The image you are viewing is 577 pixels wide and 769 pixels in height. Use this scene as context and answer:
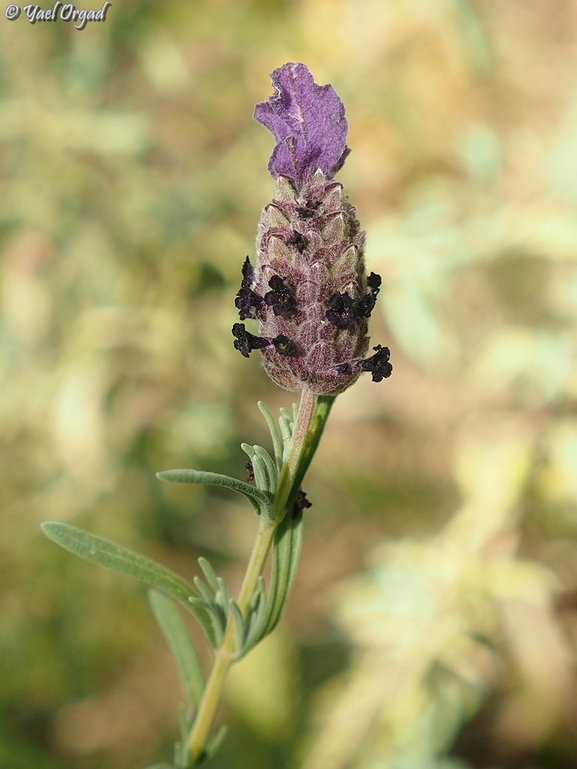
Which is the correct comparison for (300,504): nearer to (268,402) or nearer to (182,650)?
(182,650)

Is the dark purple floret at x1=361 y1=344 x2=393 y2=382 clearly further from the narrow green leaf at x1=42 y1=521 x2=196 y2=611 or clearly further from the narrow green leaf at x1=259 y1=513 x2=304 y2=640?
the narrow green leaf at x1=42 y1=521 x2=196 y2=611

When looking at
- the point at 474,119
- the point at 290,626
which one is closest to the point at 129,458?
the point at 290,626

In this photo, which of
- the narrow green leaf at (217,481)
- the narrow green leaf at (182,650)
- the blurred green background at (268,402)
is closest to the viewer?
the narrow green leaf at (217,481)

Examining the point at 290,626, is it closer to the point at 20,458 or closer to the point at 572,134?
the point at 20,458

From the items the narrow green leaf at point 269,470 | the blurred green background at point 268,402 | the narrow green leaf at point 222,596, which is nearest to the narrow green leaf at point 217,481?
the narrow green leaf at point 269,470
